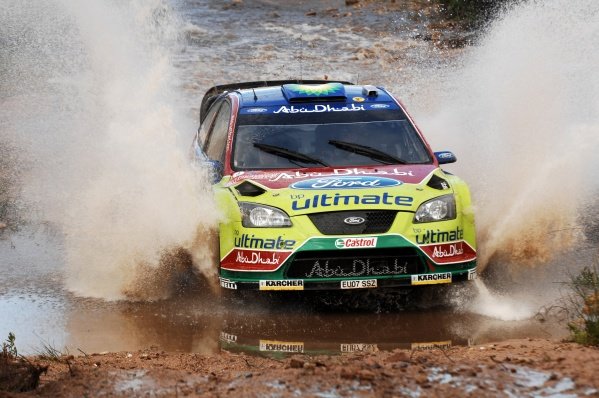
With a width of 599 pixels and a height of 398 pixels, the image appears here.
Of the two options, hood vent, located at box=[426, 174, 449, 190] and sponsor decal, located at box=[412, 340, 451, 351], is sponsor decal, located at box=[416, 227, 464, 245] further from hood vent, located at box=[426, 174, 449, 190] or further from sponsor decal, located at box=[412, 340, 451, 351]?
sponsor decal, located at box=[412, 340, 451, 351]

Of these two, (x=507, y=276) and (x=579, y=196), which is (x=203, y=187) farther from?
(x=579, y=196)

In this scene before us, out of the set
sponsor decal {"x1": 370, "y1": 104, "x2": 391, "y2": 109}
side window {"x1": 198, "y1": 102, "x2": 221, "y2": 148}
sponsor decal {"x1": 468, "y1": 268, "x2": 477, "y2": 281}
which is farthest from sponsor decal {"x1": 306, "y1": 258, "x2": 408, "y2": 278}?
side window {"x1": 198, "y1": 102, "x2": 221, "y2": 148}

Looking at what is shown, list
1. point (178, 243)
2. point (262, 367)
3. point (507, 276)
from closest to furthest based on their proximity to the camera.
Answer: point (262, 367)
point (178, 243)
point (507, 276)

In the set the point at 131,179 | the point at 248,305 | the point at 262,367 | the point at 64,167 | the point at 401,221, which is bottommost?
the point at 262,367

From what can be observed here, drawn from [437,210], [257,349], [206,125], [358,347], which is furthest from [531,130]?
[257,349]

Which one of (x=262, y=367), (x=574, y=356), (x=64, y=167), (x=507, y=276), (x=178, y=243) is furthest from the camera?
(x=64, y=167)

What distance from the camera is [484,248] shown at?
396 inches

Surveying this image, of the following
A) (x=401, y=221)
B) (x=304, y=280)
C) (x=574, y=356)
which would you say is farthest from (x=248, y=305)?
(x=574, y=356)

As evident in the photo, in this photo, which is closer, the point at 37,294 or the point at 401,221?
the point at 401,221

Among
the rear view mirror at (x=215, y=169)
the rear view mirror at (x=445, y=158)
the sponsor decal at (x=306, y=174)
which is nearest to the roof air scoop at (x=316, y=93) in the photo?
the rear view mirror at (x=215, y=169)

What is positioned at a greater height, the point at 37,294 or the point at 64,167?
the point at 64,167

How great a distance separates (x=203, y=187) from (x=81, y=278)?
144 cm

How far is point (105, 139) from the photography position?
17062 mm

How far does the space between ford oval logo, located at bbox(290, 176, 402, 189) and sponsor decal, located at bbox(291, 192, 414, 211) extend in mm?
167
